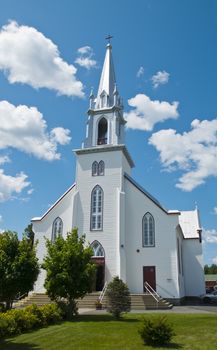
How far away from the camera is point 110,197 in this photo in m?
33.1

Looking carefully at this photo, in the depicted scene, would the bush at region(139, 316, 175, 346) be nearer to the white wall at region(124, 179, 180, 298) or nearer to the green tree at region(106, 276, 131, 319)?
the green tree at region(106, 276, 131, 319)

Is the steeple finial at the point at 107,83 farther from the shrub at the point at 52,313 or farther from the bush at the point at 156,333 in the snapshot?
the bush at the point at 156,333

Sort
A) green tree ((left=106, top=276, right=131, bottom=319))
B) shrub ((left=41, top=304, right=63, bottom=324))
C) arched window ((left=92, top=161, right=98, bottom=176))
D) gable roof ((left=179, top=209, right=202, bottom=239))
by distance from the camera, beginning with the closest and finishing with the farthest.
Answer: shrub ((left=41, top=304, right=63, bottom=324)) → green tree ((left=106, top=276, right=131, bottom=319)) → arched window ((left=92, top=161, right=98, bottom=176)) → gable roof ((left=179, top=209, right=202, bottom=239))

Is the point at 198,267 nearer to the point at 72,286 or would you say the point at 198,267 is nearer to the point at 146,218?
the point at 146,218

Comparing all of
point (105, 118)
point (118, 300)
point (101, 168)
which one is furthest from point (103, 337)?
point (105, 118)

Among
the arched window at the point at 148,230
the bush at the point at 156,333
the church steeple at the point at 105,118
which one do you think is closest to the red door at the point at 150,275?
the arched window at the point at 148,230

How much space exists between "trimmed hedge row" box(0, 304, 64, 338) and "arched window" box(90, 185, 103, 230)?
47.0 ft

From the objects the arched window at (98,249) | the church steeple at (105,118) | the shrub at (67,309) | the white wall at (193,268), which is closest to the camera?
the shrub at (67,309)

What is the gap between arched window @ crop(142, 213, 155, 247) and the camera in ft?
103

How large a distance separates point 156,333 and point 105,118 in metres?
27.5

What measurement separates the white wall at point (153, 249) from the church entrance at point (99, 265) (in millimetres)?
2275

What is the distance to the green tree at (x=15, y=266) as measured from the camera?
17953 mm

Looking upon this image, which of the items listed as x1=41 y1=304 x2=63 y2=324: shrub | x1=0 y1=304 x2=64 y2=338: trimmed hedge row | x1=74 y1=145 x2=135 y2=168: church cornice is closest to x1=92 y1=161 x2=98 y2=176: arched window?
x1=74 y1=145 x2=135 y2=168: church cornice

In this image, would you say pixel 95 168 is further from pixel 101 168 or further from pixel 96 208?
pixel 96 208
